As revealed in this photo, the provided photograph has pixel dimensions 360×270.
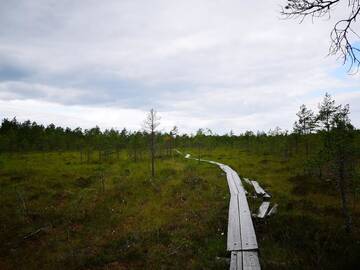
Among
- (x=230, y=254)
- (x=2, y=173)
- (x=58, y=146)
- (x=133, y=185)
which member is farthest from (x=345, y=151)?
(x=58, y=146)

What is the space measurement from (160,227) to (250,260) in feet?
24.2

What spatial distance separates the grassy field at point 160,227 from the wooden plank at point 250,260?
26 cm

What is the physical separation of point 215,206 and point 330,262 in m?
9.40

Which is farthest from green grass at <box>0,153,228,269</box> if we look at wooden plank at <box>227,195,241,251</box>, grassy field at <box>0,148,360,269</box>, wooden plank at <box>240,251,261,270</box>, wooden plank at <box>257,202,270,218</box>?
wooden plank at <box>257,202,270,218</box>

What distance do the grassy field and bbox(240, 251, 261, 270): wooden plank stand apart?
10.1 inches

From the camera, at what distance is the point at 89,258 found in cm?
1132

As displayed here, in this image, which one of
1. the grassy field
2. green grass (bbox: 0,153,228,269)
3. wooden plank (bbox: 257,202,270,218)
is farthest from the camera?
wooden plank (bbox: 257,202,270,218)

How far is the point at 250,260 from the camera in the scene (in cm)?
762

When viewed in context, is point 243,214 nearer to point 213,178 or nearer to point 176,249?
point 176,249

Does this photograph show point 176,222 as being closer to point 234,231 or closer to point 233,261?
point 234,231

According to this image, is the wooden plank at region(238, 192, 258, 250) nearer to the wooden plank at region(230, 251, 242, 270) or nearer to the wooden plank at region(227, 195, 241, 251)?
the wooden plank at region(227, 195, 241, 251)

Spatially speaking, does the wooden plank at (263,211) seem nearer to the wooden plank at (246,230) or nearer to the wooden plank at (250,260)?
the wooden plank at (246,230)

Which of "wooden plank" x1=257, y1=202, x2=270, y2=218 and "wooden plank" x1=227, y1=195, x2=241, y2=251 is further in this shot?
"wooden plank" x1=257, y1=202, x2=270, y2=218

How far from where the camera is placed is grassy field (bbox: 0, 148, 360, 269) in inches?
362
